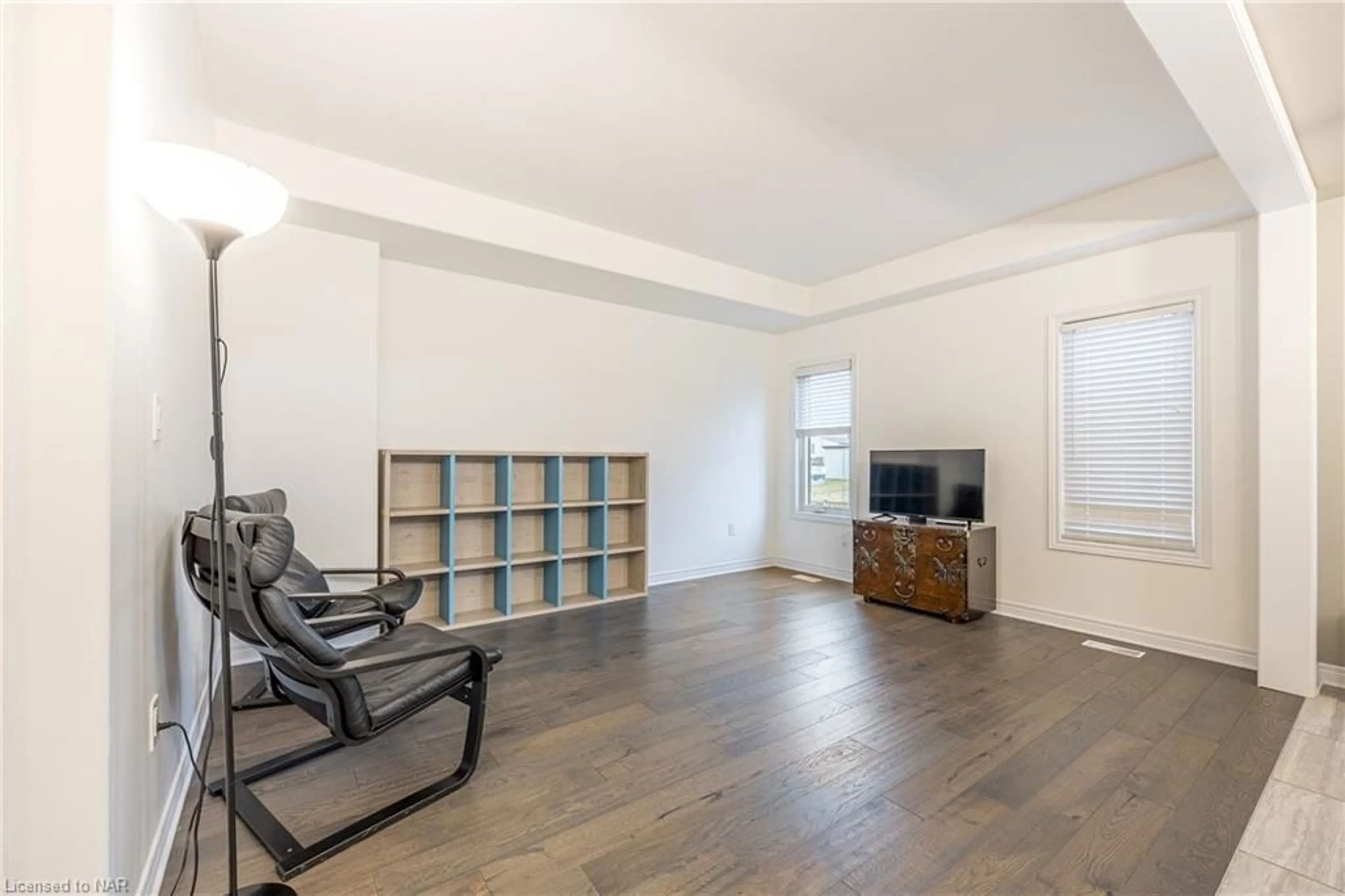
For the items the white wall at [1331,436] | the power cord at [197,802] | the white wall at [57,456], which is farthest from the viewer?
the white wall at [1331,436]

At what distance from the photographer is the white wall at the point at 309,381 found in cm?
325

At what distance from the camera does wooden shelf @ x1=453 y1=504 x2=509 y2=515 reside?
3969 mm

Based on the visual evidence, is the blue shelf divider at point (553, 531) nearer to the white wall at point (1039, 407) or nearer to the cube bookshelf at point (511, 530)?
the cube bookshelf at point (511, 530)

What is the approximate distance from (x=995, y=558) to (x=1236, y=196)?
8.46 ft

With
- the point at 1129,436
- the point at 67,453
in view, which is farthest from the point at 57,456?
the point at 1129,436

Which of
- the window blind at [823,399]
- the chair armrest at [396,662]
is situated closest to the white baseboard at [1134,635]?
the window blind at [823,399]

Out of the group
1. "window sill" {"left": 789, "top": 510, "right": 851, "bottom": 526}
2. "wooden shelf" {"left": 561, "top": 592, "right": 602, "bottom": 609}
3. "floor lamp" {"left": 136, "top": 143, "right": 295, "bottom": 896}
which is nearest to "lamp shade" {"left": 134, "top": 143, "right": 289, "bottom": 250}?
"floor lamp" {"left": 136, "top": 143, "right": 295, "bottom": 896}

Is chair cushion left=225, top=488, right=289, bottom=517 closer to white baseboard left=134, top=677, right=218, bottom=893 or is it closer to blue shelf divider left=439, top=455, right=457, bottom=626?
white baseboard left=134, top=677, right=218, bottom=893

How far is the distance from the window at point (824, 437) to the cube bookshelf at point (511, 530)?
1.93m

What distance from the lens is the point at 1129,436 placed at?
3.76 meters

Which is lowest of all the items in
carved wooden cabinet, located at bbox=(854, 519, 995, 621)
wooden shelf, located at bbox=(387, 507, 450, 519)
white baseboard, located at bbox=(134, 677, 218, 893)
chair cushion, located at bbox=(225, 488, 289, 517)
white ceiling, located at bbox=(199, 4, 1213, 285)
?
white baseboard, located at bbox=(134, 677, 218, 893)

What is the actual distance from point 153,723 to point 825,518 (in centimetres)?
500

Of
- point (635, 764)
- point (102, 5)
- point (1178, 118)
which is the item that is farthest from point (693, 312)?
point (102, 5)

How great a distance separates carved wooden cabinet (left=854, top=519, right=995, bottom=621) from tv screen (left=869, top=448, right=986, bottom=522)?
0.53 feet
